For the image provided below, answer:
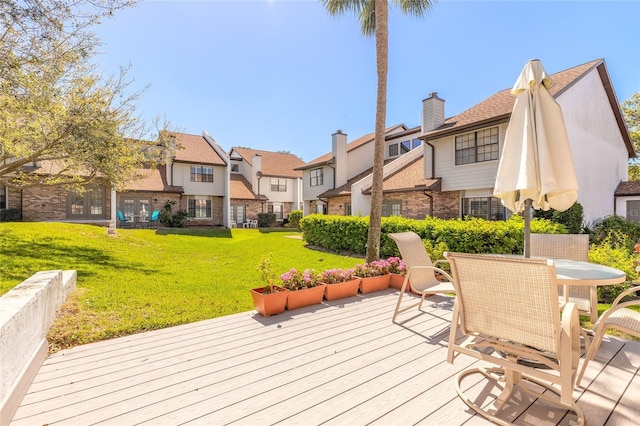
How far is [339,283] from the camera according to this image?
5391 millimetres

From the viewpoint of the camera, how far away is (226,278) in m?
7.57

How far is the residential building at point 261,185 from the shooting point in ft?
Result: 89.1

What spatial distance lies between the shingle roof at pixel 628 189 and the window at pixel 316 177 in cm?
1596

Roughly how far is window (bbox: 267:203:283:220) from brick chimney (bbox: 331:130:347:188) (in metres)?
9.92

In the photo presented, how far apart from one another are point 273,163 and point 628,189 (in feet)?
82.0

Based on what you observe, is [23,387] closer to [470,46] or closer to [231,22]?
[231,22]

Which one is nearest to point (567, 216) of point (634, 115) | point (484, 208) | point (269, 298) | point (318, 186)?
point (484, 208)

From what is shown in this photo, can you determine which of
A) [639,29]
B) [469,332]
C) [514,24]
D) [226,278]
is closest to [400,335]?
[469,332]

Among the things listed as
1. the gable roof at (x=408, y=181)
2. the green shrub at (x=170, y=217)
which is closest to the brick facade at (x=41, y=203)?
the green shrub at (x=170, y=217)

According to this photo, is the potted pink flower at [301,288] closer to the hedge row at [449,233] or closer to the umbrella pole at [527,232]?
the umbrella pole at [527,232]

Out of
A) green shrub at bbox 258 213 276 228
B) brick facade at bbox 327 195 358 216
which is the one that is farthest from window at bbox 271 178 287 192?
brick facade at bbox 327 195 358 216

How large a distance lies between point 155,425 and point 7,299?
198 cm

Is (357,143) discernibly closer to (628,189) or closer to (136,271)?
(628,189)

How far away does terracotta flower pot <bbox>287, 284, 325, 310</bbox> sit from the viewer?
4.76 meters
